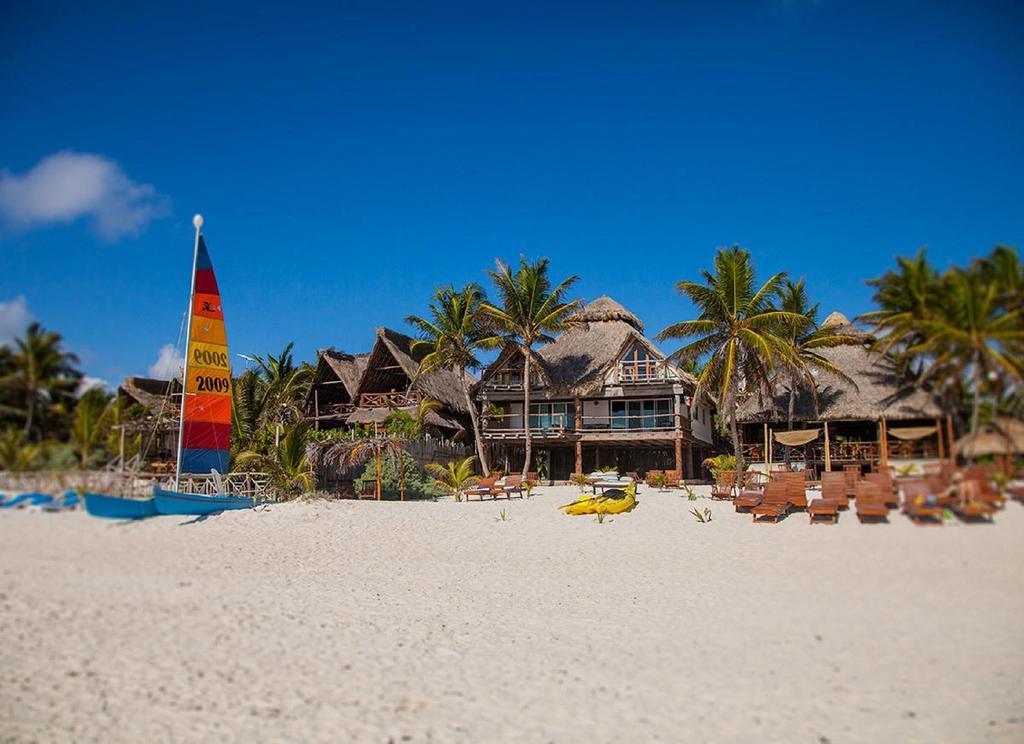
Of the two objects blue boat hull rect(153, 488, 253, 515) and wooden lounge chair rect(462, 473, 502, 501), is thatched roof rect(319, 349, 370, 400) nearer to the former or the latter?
wooden lounge chair rect(462, 473, 502, 501)

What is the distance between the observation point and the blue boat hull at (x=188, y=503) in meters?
4.98

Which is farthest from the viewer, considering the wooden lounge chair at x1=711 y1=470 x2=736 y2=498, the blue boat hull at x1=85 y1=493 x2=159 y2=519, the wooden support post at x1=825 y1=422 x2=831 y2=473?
the wooden lounge chair at x1=711 y1=470 x2=736 y2=498

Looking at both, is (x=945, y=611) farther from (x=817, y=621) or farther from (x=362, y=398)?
(x=362, y=398)

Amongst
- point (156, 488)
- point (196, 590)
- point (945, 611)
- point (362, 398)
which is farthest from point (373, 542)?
point (362, 398)

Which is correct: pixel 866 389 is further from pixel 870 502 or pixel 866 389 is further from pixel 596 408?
pixel 596 408

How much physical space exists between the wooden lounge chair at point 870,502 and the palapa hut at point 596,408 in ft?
95.3

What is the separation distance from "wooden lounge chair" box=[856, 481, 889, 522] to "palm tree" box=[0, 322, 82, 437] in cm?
512

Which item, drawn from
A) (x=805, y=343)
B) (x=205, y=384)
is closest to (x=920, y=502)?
(x=805, y=343)

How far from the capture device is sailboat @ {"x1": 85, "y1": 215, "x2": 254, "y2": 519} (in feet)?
16.1

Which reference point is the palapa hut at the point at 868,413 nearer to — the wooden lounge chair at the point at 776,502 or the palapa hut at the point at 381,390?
the wooden lounge chair at the point at 776,502

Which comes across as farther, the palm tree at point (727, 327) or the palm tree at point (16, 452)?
the palm tree at point (727, 327)

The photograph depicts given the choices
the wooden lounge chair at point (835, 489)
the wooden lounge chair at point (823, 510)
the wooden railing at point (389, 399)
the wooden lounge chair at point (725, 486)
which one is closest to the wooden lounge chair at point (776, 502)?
the wooden lounge chair at point (823, 510)

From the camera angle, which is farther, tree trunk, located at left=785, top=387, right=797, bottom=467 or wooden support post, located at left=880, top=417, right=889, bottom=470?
tree trunk, located at left=785, top=387, right=797, bottom=467

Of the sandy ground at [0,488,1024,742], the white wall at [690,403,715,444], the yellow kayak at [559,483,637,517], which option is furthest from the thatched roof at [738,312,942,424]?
the white wall at [690,403,715,444]
